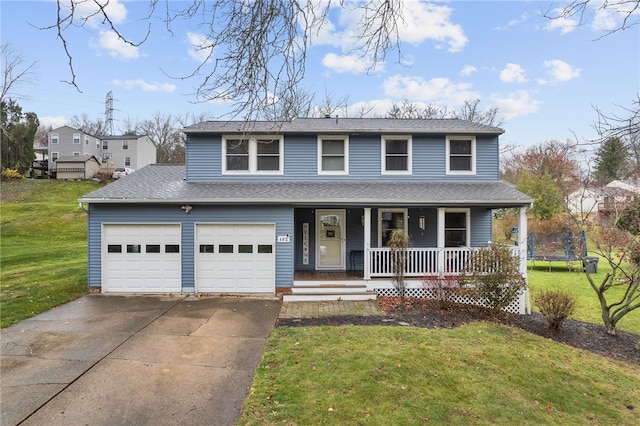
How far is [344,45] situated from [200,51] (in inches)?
57.6

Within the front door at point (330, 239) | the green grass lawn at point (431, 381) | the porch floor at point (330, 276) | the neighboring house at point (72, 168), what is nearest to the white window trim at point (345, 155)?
the front door at point (330, 239)

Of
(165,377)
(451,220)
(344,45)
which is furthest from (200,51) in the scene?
(451,220)

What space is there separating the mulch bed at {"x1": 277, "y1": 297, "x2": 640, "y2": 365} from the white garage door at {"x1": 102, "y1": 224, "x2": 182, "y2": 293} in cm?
444

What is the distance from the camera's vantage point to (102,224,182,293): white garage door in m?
10.3

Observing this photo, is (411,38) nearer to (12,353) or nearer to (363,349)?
(363,349)

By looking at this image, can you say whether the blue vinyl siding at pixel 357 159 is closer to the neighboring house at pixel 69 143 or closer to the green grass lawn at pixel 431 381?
the green grass lawn at pixel 431 381

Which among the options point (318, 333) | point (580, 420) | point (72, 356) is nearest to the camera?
point (580, 420)

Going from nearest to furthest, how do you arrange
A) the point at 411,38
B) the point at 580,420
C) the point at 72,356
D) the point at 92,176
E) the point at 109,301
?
the point at 411,38
the point at 580,420
the point at 72,356
the point at 109,301
the point at 92,176

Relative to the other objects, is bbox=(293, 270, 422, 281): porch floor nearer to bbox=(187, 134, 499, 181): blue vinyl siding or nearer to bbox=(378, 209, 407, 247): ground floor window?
bbox=(378, 209, 407, 247): ground floor window

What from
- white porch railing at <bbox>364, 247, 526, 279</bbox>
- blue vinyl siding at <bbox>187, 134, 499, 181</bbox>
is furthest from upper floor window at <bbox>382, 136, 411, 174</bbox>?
white porch railing at <bbox>364, 247, 526, 279</bbox>

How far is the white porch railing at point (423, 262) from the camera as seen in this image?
10.1 m

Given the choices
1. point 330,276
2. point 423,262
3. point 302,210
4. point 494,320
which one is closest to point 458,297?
point 494,320

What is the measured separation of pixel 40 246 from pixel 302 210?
16798mm

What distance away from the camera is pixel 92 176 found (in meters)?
37.0
